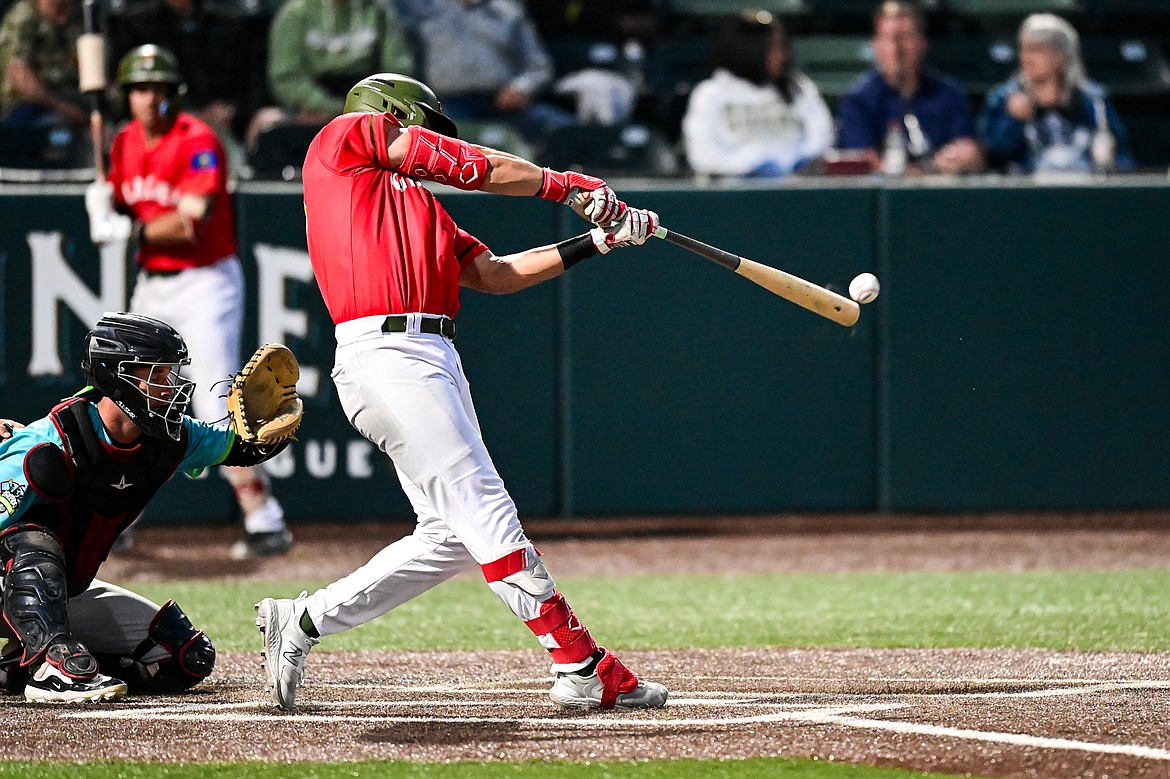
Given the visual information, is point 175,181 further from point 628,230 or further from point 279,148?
point 628,230

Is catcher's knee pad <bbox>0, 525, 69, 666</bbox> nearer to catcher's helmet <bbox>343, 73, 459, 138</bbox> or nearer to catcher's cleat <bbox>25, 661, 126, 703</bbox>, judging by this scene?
catcher's cleat <bbox>25, 661, 126, 703</bbox>

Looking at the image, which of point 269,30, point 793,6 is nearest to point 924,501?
point 793,6

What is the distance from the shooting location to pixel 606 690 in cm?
452

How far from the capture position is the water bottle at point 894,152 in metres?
9.69

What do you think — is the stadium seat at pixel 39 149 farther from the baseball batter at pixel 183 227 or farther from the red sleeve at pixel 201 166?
the red sleeve at pixel 201 166

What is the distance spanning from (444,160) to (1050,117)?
6347mm

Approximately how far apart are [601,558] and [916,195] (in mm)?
2627

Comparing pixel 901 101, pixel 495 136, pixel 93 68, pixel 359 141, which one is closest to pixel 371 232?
pixel 359 141

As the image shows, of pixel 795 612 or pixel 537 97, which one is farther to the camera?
pixel 537 97

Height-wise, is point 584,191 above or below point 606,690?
above

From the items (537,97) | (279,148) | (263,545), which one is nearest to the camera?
(263,545)

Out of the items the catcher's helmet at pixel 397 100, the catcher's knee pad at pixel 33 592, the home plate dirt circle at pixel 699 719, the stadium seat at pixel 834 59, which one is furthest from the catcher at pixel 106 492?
the stadium seat at pixel 834 59

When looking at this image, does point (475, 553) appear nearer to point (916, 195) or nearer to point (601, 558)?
point (601, 558)

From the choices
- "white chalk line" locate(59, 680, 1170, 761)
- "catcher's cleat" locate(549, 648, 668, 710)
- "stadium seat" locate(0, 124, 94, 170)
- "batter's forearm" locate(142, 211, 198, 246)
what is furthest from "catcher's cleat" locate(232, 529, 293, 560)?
"catcher's cleat" locate(549, 648, 668, 710)
